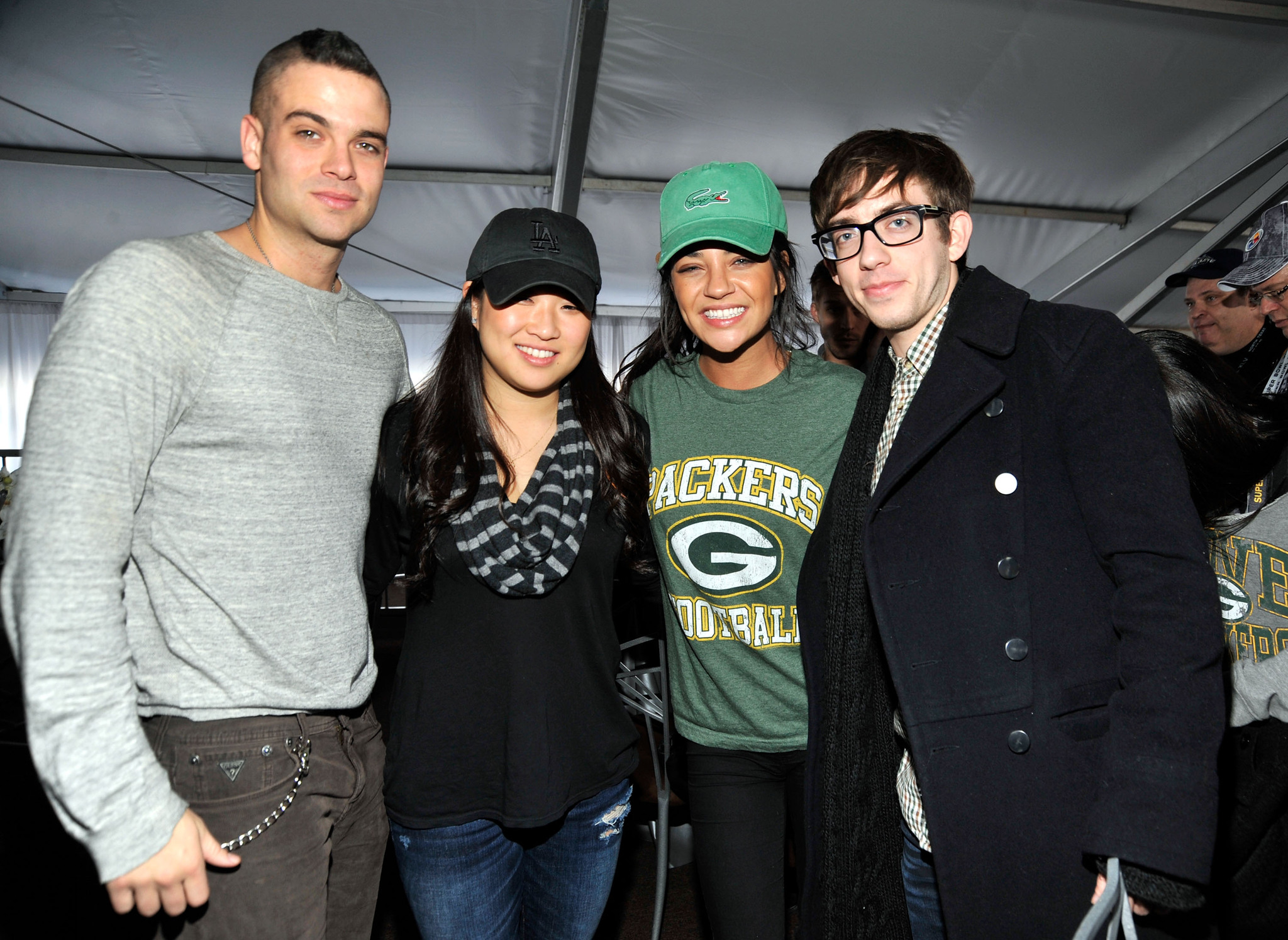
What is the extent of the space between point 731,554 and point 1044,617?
699 mm

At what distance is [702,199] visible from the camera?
1.87m

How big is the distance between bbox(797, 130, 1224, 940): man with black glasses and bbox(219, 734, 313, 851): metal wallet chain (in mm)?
947

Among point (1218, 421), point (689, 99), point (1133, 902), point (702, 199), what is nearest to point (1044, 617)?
point (1133, 902)

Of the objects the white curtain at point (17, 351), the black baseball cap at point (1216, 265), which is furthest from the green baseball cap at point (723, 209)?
the white curtain at point (17, 351)

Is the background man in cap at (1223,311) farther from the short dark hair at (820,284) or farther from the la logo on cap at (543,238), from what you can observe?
the la logo on cap at (543,238)

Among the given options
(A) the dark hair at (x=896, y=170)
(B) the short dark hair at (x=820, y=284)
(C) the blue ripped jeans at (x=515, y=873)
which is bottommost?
(C) the blue ripped jeans at (x=515, y=873)

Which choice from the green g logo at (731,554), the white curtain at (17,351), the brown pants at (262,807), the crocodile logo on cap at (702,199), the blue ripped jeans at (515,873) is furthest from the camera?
the white curtain at (17,351)

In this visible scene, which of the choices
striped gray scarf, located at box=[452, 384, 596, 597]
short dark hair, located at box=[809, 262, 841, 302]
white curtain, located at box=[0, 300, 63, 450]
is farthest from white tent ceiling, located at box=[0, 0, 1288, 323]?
striped gray scarf, located at box=[452, 384, 596, 597]

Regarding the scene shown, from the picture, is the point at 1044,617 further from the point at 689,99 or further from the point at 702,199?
the point at 689,99

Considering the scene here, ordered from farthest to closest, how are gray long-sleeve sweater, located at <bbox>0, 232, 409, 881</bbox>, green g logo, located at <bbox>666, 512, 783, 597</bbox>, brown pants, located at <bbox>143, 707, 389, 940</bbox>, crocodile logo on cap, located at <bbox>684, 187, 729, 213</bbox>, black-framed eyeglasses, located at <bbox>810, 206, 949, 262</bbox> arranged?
crocodile logo on cap, located at <bbox>684, 187, 729, 213</bbox> < green g logo, located at <bbox>666, 512, 783, 597</bbox> < black-framed eyeglasses, located at <bbox>810, 206, 949, 262</bbox> < brown pants, located at <bbox>143, 707, 389, 940</bbox> < gray long-sleeve sweater, located at <bbox>0, 232, 409, 881</bbox>

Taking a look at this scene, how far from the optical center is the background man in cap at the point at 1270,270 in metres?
2.38

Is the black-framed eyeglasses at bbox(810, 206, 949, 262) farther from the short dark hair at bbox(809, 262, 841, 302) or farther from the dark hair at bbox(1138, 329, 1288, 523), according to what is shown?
the short dark hair at bbox(809, 262, 841, 302)

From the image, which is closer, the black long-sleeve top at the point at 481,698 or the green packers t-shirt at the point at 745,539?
the black long-sleeve top at the point at 481,698

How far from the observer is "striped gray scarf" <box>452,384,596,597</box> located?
1.52 m
